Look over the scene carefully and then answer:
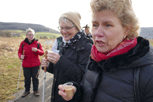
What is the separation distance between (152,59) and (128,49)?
21 centimetres

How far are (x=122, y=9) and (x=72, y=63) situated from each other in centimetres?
122

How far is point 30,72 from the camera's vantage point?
167 inches

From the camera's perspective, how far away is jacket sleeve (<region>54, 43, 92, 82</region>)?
Answer: 181 cm

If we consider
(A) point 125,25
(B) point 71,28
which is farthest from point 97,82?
(B) point 71,28

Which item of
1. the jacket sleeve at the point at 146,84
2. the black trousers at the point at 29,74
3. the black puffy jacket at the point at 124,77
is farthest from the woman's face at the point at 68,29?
the black trousers at the point at 29,74

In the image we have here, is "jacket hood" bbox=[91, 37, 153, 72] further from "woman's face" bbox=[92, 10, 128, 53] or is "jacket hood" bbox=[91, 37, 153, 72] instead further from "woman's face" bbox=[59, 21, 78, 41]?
"woman's face" bbox=[59, 21, 78, 41]

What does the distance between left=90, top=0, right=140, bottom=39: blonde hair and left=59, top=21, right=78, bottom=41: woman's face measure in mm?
1040

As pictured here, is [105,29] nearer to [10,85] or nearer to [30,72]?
[30,72]

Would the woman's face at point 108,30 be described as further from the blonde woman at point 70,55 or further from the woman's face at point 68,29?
the woman's face at point 68,29

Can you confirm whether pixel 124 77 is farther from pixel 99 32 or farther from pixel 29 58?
pixel 29 58

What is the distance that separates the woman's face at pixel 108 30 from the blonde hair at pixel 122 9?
4 centimetres

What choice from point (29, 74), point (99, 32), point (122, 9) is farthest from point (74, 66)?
point (29, 74)

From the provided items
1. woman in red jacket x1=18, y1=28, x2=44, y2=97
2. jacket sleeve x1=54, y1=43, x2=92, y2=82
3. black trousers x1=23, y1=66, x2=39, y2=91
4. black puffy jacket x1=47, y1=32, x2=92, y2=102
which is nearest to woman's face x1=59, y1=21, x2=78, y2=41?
black puffy jacket x1=47, y1=32, x2=92, y2=102

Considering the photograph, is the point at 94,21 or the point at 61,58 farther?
the point at 61,58
